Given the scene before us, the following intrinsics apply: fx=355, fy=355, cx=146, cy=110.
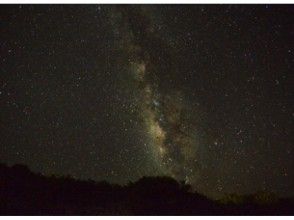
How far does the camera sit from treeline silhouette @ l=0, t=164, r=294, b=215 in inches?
297

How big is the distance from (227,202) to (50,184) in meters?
4.30

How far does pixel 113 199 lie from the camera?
8.35m

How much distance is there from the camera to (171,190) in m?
9.43

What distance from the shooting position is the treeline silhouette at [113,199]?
754 centimetres

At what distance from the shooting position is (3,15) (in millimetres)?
7504

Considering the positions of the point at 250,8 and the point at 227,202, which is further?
the point at 227,202

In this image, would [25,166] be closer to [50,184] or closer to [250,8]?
[50,184]

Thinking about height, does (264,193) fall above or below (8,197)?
above

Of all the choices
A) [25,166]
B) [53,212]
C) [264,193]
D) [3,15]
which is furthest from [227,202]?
[3,15]

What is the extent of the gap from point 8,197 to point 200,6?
574cm

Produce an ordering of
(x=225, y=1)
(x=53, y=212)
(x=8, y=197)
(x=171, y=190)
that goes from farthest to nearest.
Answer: (x=171, y=190), (x=8, y=197), (x=53, y=212), (x=225, y=1)
